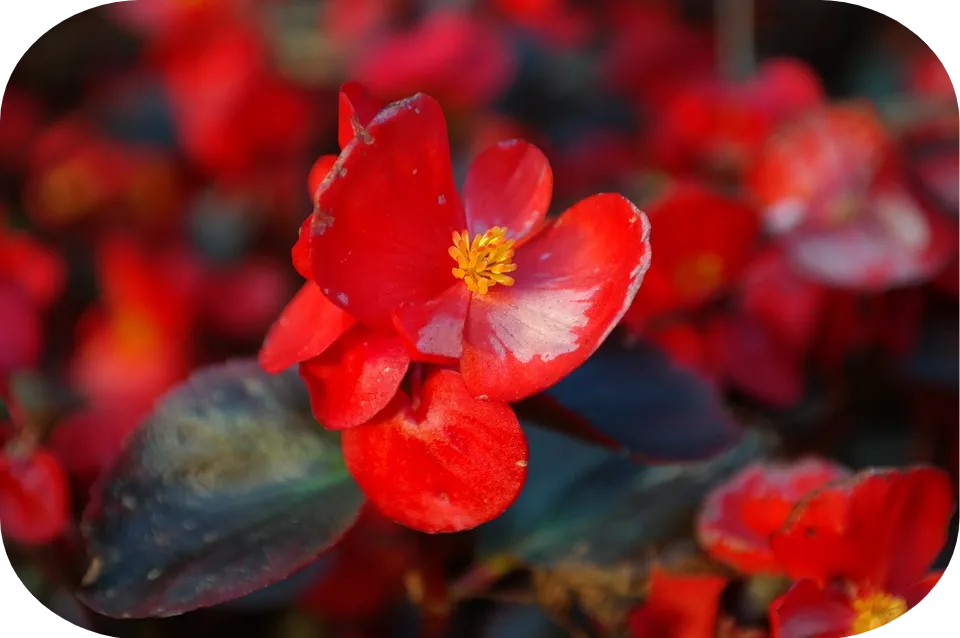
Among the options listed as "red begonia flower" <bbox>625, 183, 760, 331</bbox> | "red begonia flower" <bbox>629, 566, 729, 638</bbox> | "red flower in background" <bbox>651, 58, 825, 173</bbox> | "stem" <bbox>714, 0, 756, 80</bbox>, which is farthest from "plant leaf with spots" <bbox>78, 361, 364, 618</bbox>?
"stem" <bbox>714, 0, 756, 80</bbox>

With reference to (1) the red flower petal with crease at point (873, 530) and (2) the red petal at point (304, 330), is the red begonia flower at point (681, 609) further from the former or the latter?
(2) the red petal at point (304, 330)

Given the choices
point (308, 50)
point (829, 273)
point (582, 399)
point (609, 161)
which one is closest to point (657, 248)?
point (829, 273)

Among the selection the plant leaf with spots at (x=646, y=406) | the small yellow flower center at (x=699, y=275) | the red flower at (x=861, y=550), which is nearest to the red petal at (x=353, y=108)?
the plant leaf with spots at (x=646, y=406)

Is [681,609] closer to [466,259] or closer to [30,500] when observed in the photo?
[466,259]

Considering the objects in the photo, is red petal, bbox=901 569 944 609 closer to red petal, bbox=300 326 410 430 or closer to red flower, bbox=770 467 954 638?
red flower, bbox=770 467 954 638

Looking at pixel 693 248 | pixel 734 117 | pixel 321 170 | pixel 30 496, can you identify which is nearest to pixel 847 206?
pixel 693 248
